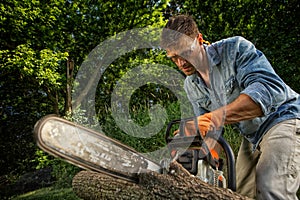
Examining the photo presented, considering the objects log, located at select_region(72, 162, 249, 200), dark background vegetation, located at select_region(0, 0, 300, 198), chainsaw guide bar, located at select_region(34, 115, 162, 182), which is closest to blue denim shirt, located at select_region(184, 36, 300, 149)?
log, located at select_region(72, 162, 249, 200)

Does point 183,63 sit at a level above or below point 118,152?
above

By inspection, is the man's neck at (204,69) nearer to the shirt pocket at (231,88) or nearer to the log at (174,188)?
the shirt pocket at (231,88)

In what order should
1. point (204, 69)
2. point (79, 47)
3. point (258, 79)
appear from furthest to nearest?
point (79, 47) < point (204, 69) < point (258, 79)

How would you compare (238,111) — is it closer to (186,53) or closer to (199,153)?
(199,153)

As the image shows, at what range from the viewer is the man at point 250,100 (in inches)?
55.3

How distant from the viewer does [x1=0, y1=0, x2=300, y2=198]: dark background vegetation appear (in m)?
7.13

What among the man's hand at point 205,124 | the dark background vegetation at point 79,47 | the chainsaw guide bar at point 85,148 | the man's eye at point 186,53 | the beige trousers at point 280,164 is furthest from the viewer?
the dark background vegetation at point 79,47

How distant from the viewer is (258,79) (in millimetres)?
1453

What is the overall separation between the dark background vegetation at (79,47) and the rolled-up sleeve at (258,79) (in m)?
3.91

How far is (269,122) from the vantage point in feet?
5.41

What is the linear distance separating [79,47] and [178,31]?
8390 millimetres

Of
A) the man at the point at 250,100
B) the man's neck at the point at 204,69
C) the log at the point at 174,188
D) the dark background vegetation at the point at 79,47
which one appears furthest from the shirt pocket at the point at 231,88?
the dark background vegetation at the point at 79,47

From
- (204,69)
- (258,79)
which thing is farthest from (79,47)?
(258,79)

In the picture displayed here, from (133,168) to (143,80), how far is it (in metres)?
8.09
